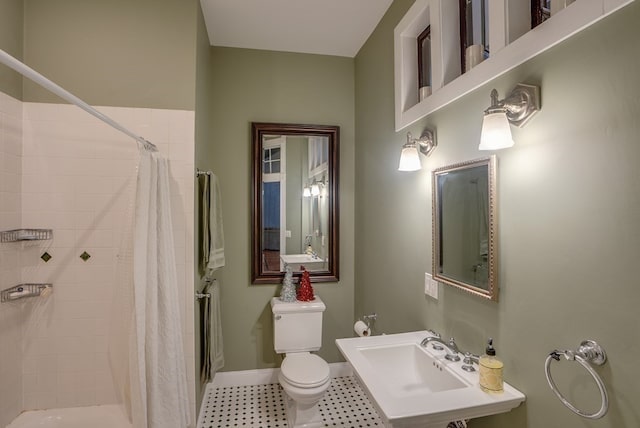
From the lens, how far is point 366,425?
2.18 metres

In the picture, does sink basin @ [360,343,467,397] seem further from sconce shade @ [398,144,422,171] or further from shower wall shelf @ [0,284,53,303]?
shower wall shelf @ [0,284,53,303]

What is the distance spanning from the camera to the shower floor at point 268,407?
2195 millimetres

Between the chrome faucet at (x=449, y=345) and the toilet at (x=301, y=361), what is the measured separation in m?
0.81

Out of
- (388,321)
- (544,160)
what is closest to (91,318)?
(388,321)

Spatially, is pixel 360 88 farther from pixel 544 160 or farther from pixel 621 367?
pixel 621 367

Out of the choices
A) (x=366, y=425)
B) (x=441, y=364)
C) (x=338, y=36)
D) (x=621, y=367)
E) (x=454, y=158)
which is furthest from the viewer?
(x=338, y=36)

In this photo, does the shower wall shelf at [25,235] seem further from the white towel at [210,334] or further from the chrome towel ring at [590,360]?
the chrome towel ring at [590,360]

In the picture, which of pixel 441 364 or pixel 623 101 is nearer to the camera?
pixel 623 101

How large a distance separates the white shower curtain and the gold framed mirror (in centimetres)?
141

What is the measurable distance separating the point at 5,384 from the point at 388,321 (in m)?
2.24

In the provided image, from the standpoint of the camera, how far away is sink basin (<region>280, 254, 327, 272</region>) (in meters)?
2.75

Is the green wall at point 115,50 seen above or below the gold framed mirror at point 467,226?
above

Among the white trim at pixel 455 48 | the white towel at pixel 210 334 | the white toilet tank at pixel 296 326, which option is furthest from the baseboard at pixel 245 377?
the white trim at pixel 455 48

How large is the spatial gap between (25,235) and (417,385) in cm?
227
